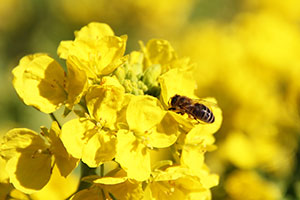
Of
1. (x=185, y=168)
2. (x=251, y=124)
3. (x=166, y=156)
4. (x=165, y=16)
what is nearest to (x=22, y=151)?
(x=185, y=168)

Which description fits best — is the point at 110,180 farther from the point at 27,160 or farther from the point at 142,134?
the point at 27,160

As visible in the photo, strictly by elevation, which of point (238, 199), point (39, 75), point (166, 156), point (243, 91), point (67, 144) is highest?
point (39, 75)

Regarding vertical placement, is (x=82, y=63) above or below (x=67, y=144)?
above

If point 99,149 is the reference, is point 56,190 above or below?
below

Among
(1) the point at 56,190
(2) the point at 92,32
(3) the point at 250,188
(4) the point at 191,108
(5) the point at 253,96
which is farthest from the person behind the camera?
(5) the point at 253,96

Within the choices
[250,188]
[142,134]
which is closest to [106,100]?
[142,134]

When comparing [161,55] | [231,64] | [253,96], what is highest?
[161,55]

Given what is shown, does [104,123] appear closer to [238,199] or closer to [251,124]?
[238,199]

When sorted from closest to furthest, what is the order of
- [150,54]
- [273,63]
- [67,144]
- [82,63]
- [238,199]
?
1. [67,144]
2. [82,63]
3. [150,54]
4. [238,199]
5. [273,63]
